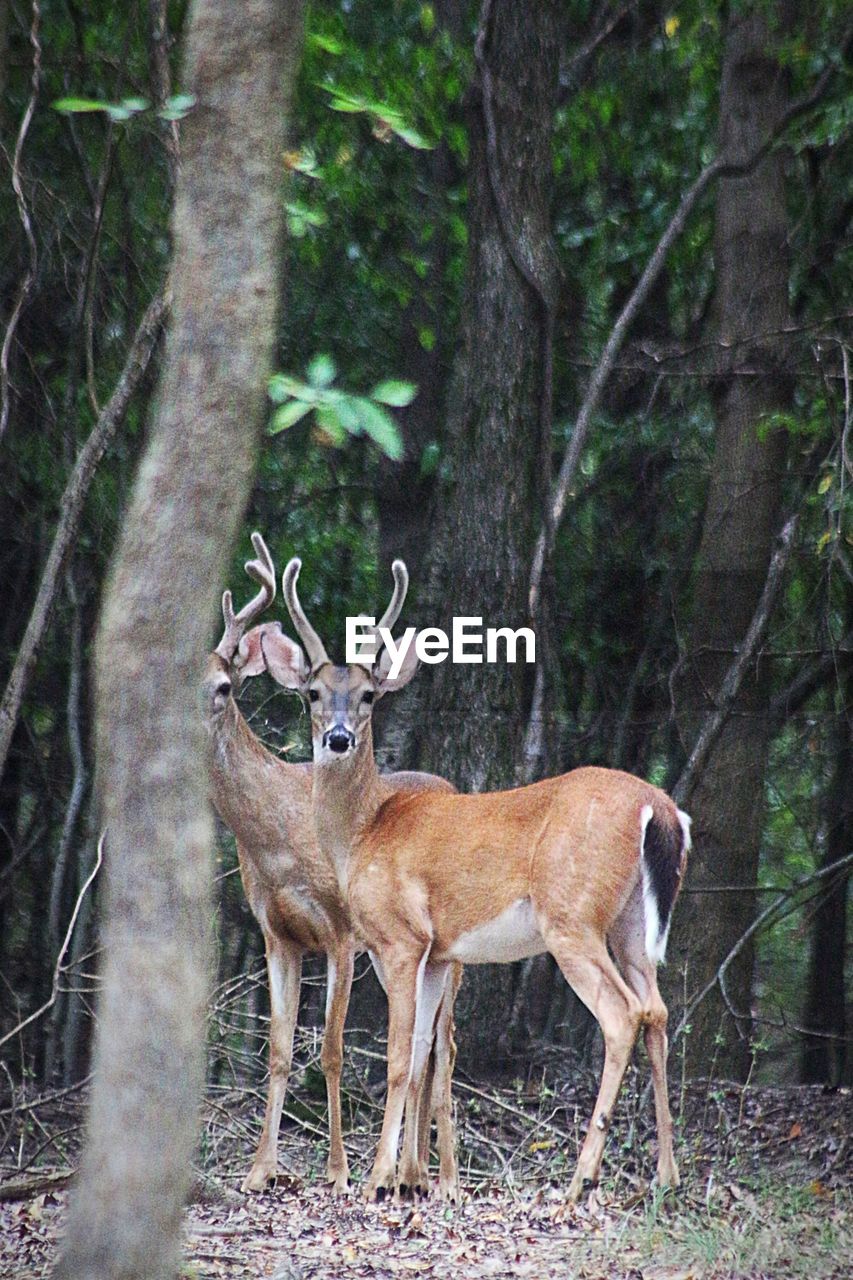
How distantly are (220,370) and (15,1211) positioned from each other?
3.27 metres

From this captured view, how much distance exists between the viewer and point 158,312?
7.50m

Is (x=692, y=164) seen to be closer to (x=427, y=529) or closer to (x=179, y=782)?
(x=427, y=529)

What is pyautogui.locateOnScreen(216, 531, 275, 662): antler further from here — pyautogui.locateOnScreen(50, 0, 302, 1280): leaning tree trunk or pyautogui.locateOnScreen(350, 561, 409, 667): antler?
pyautogui.locateOnScreen(50, 0, 302, 1280): leaning tree trunk

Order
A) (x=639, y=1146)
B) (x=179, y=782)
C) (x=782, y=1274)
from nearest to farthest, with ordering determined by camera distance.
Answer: (x=179, y=782)
(x=782, y=1274)
(x=639, y=1146)

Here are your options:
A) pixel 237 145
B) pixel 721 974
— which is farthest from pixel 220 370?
pixel 721 974

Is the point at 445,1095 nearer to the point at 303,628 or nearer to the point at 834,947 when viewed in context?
the point at 303,628

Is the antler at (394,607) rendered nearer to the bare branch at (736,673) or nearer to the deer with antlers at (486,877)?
the deer with antlers at (486,877)

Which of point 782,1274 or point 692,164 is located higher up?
point 692,164

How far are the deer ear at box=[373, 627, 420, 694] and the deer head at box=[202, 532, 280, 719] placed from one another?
1.50ft

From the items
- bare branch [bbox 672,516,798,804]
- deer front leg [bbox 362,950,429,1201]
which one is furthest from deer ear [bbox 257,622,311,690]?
bare branch [bbox 672,516,798,804]

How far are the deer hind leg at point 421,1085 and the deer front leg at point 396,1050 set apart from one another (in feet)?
0.20

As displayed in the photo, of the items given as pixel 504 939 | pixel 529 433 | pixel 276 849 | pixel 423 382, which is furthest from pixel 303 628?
pixel 423 382

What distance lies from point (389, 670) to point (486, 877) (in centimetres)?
104

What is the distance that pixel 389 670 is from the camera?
24.1 feet
